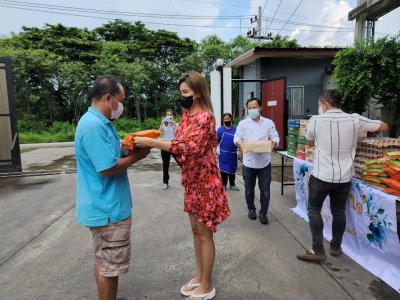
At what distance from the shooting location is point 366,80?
5789 millimetres

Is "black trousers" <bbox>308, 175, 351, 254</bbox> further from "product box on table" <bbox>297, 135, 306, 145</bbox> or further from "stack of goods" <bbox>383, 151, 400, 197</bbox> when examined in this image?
"product box on table" <bbox>297, 135, 306, 145</bbox>

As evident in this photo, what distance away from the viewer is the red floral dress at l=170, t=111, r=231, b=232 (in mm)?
2247

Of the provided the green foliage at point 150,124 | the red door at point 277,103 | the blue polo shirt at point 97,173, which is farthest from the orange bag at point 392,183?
the green foliage at point 150,124

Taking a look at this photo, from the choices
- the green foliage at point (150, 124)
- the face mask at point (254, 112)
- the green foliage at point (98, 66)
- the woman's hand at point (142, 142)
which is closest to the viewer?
the woman's hand at point (142, 142)

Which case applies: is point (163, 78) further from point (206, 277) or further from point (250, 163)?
point (206, 277)

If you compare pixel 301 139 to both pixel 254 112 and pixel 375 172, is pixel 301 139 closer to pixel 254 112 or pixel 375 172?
pixel 254 112

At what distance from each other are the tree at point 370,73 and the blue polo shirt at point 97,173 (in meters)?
5.36

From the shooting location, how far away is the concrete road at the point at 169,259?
2.68 metres

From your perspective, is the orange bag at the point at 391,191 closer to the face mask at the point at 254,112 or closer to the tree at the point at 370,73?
the face mask at the point at 254,112

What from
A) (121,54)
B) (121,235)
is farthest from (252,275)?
(121,54)

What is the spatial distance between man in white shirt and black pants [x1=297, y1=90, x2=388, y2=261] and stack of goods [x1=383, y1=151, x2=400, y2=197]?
30 cm

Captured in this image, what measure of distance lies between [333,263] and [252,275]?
85 cm

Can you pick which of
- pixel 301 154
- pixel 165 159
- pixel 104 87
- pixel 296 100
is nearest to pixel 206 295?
pixel 104 87

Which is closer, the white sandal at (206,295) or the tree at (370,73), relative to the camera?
the white sandal at (206,295)
